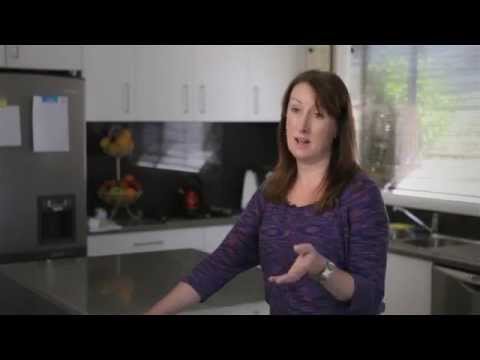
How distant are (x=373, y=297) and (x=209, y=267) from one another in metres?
0.34

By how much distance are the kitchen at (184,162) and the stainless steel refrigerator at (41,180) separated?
0.01 meters

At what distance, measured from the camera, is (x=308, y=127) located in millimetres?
1440

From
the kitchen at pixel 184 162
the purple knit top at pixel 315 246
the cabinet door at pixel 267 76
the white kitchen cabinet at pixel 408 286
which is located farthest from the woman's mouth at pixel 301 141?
the cabinet door at pixel 267 76

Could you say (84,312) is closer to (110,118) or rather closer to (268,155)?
(110,118)

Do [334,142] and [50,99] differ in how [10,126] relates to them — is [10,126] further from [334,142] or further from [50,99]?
[334,142]

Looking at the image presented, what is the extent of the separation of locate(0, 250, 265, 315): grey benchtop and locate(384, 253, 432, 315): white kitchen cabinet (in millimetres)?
1182

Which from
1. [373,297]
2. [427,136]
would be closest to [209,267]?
[373,297]

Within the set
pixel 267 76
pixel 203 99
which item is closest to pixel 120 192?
pixel 203 99

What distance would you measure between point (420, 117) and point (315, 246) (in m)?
2.90

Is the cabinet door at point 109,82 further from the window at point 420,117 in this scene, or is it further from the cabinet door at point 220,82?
the window at point 420,117

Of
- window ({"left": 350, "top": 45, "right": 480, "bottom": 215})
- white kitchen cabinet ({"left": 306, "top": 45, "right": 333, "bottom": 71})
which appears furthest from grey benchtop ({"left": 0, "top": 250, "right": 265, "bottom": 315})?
white kitchen cabinet ({"left": 306, "top": 45, "right": 333, "bottom": 71})

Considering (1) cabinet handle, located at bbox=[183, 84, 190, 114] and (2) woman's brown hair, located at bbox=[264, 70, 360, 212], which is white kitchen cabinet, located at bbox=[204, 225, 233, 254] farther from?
A: (2) woman's brown hair, located at bbox=[264, 70, 360, 212]

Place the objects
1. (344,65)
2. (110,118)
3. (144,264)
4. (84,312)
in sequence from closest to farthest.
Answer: (84,312) < (144,264) < (110,118) < (344,65)

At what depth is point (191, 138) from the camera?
4723 mm
